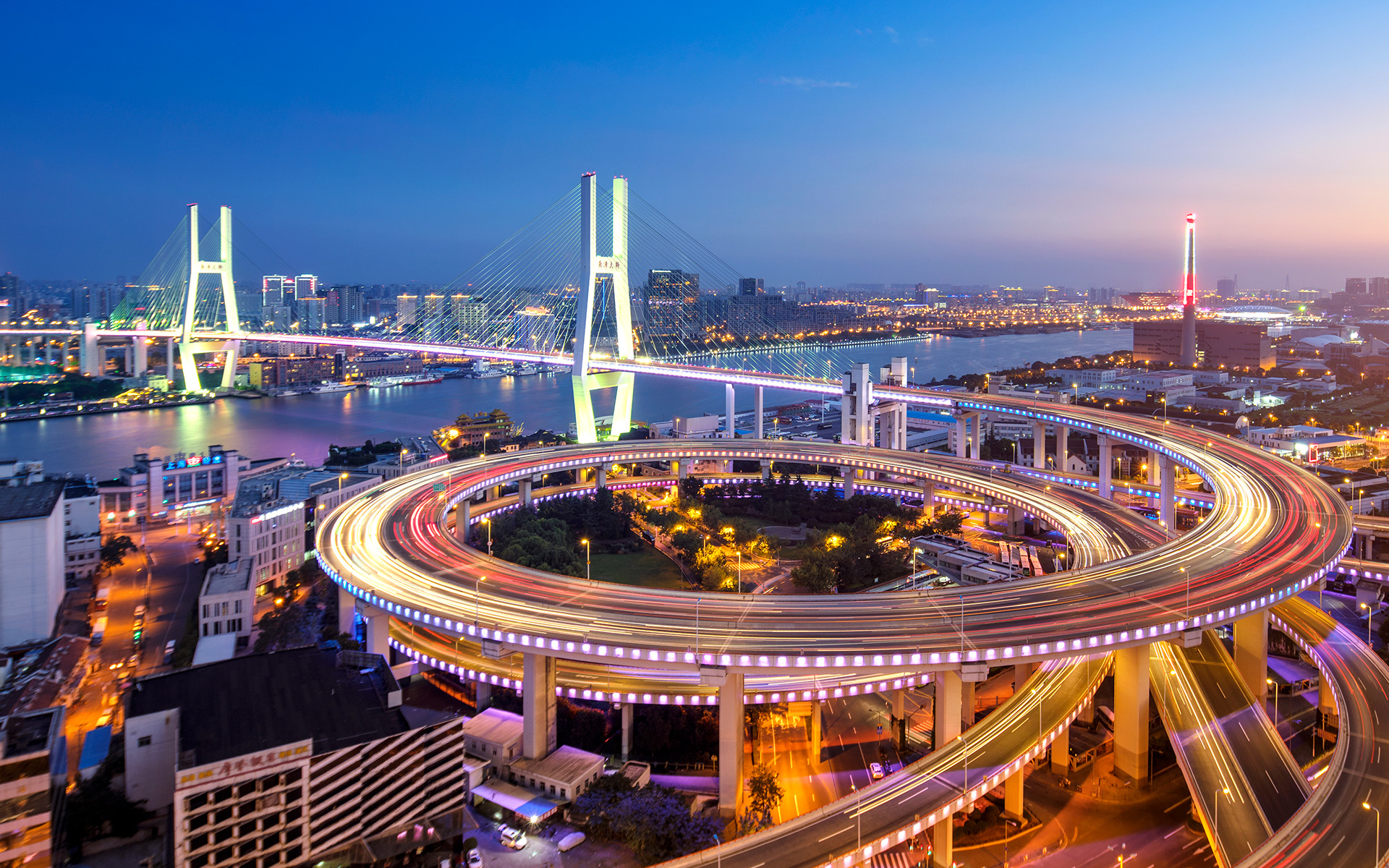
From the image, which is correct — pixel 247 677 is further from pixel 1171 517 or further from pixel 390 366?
pixel 390 366

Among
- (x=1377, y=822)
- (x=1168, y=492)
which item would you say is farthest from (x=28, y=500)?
(x=1168, y=492)

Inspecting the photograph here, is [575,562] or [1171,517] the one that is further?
[1171,517]

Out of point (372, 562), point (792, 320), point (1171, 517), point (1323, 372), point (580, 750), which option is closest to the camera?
point (580, 750)

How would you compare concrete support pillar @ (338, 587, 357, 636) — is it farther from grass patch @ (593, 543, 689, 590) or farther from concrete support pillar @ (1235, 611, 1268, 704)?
concrete support pillar @ (1235, 611, 1268, 704)

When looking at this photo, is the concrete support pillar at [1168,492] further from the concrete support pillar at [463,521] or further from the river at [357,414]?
the river at [357,414]

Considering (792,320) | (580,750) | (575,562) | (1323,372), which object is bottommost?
(580,750)

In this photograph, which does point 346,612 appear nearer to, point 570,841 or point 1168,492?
point 570,841

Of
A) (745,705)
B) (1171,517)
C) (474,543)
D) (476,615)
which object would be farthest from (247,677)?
(1171,517)
